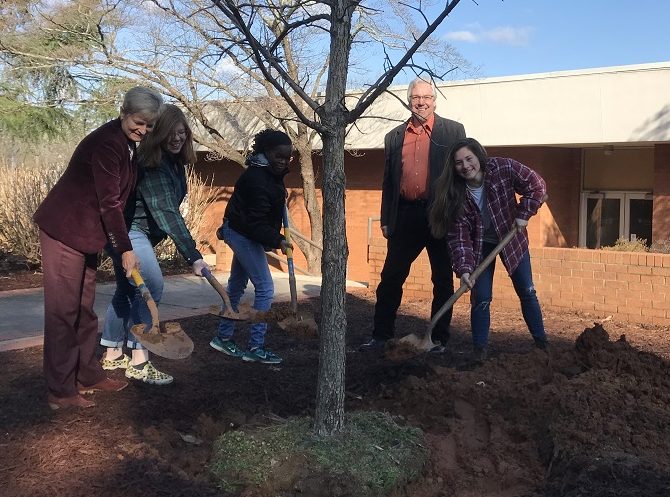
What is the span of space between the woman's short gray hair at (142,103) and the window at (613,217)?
1205cm

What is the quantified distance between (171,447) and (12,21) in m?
18.7

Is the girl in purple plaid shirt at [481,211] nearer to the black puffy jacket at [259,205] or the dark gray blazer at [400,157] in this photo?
the dark gray blazer at [400,157]

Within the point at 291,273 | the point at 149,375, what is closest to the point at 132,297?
the point at 149,375

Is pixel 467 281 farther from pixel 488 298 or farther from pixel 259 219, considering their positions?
pixel 259 219

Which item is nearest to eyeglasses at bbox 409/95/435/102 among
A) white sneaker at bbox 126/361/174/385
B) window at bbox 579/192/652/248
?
white sneaker at bbox 126/361/174/385

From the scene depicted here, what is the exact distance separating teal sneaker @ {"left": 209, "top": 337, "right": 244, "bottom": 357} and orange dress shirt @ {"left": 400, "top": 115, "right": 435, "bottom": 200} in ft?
5.49

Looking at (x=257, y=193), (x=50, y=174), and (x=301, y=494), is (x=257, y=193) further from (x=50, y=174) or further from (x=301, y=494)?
(x=50, y=174)

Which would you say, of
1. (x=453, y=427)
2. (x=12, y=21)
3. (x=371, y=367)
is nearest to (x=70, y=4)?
(x=12, y=21)

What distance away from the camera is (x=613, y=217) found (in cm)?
1545

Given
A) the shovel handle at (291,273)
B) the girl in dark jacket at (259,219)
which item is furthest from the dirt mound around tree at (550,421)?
the girl in dark jacket at (259,219)

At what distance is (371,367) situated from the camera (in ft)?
16.9

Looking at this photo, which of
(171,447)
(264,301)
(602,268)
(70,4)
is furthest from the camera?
(70,4)

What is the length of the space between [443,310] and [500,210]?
2.65 feet

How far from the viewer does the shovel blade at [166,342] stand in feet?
13.7
